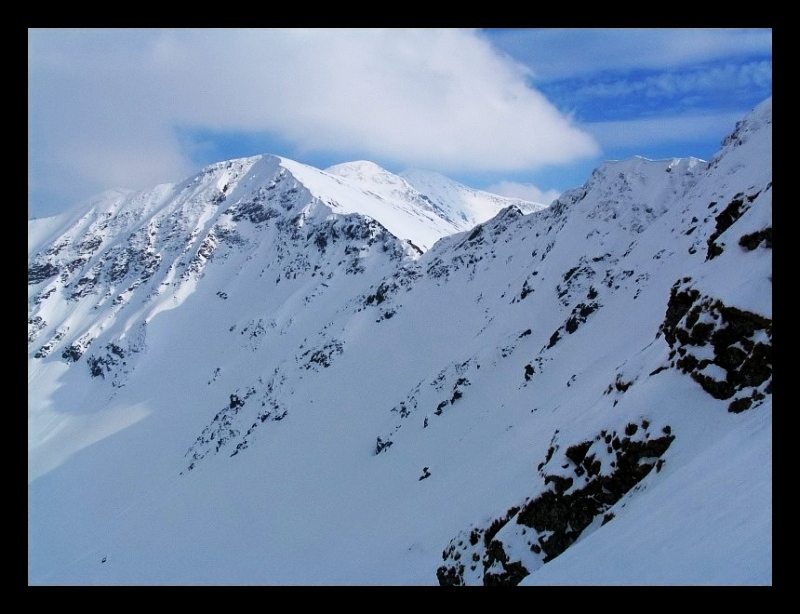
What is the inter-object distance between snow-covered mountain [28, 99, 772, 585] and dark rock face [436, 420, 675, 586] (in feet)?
0.28

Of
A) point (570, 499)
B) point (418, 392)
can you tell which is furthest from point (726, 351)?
point (418, 392)

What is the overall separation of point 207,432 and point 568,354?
5947 centimetres

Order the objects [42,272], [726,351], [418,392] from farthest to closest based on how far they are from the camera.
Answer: [42,272]
[418,392]
[726,351]

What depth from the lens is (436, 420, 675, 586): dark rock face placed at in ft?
53.9

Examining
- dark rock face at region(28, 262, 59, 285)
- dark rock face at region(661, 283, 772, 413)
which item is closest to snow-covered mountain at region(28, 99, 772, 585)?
dark rock face at region(661, 283, 772, 413)

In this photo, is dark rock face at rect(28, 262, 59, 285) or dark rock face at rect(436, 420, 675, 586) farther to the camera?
dark rock face at rect(28, 262, 59, 285)

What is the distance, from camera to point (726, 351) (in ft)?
53.2

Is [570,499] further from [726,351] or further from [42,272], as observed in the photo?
[42,272]

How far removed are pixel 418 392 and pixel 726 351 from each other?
42.7 m

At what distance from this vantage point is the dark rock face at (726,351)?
49.0 ft

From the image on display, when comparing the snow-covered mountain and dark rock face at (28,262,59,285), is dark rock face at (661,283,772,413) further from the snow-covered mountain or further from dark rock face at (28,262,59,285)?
dark rock face at (28,262,59,285)

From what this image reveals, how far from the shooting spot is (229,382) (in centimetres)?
9600
